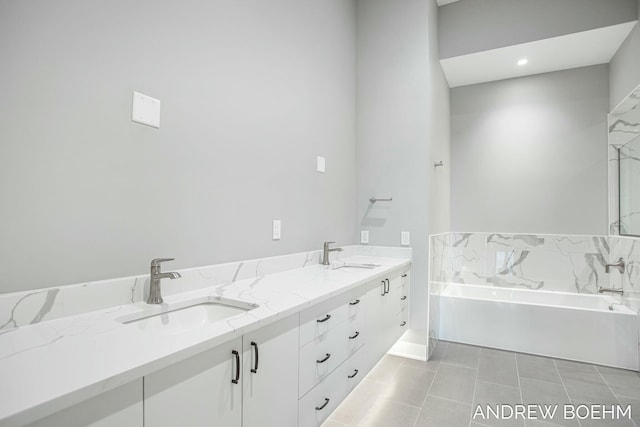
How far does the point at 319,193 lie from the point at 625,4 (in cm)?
288

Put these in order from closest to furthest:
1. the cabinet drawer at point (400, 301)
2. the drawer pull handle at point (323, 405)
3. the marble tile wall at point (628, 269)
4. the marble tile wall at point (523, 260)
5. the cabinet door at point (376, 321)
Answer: the drawer pull handle at point (323, 405), the cabinet door at point (376, 321), the cabinet drawer at point (400, 301), the marble tile wall at point (628, 269), the marble tile wall at point (523, 260)

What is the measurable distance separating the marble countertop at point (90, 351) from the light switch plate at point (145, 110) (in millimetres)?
706

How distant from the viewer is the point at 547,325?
2961mm

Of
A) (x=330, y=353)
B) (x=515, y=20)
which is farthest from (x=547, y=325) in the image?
(x=515, y=20)

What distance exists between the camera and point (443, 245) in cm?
354

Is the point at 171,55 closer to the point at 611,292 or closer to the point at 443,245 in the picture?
the point at 443,245

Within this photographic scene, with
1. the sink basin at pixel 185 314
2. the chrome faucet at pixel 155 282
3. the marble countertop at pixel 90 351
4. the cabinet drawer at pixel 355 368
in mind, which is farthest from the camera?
the cabinet drawer at pixel 355 368

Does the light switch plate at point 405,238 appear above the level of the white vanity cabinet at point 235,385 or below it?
above

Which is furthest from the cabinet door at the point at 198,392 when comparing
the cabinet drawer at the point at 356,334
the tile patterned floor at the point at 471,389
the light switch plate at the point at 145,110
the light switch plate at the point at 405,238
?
the light switch plate at the point at 405,238

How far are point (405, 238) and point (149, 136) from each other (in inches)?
86.4

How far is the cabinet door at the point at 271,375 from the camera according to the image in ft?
3.46

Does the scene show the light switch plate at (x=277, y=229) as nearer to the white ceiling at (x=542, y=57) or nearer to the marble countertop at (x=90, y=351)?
the marble countertop at (x=90, y=351)

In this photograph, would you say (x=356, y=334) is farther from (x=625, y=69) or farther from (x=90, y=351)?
(x=625, y=69)

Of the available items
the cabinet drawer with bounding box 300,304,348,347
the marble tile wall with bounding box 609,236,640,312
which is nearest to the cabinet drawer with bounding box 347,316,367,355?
the cabinet drawer with bounding box 300,304,348,347
